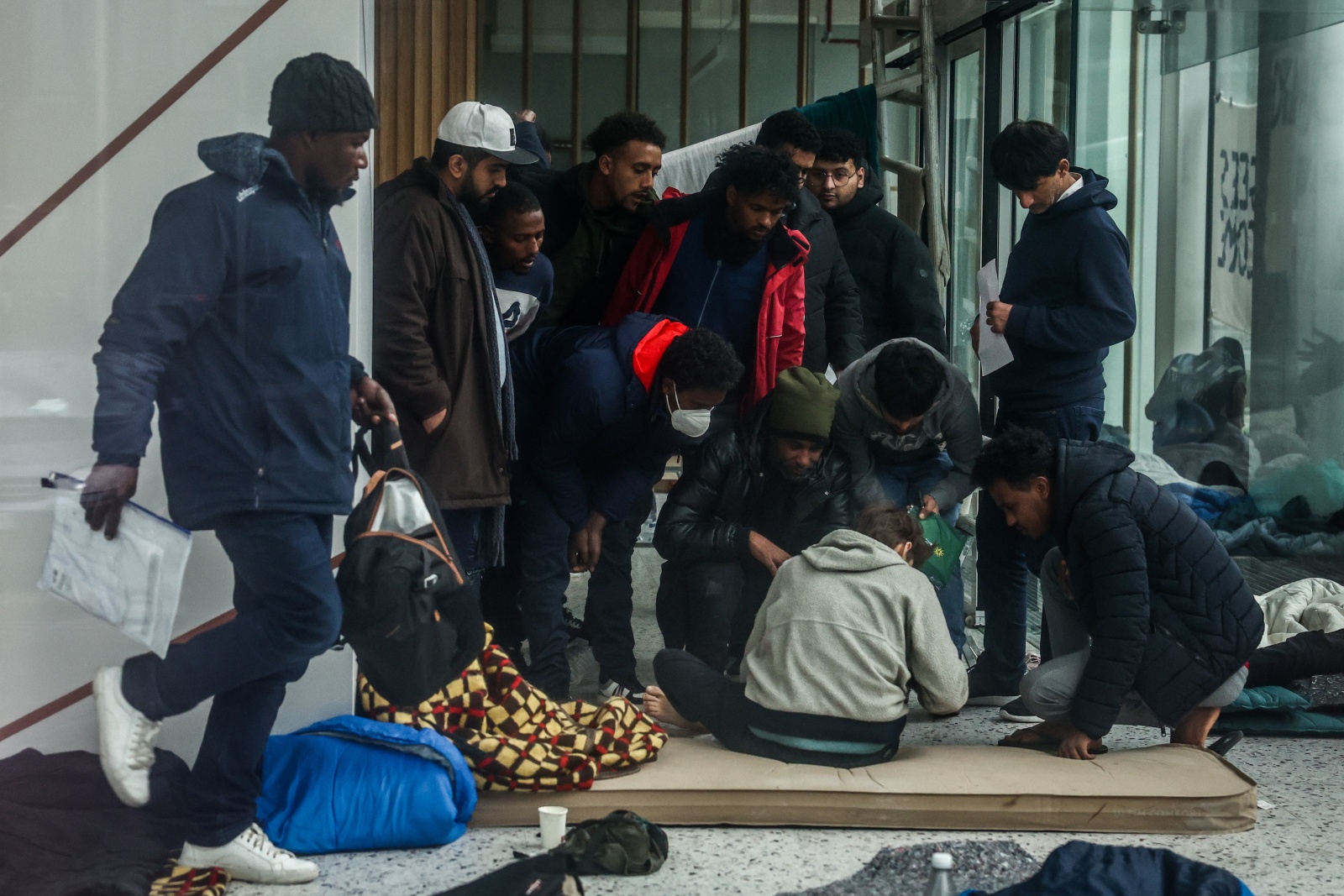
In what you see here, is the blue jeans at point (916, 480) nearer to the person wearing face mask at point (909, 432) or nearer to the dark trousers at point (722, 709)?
the person wearing face mask at point (909, 432)

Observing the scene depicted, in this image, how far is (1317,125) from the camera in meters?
4.96

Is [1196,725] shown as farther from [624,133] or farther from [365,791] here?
[624,133]

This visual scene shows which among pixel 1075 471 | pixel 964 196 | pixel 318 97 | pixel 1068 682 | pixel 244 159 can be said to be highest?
pixel 964 196

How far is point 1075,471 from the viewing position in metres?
3.11

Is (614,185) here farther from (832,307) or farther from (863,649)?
(863,649)

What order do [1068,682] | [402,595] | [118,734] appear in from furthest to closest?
[1068,682]
[402,595]
[118,734]

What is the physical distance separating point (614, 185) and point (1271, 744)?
7.10 feet

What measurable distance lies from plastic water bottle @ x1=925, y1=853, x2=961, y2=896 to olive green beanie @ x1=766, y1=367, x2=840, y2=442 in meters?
1.55

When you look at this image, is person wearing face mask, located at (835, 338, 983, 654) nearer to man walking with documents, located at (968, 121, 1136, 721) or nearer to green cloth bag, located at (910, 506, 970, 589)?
green cloth bag, located at (910, 506, 970, 589)

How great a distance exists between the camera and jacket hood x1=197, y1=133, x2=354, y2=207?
230cm

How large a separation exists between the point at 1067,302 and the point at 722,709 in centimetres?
145

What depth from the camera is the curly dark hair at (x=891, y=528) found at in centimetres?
322

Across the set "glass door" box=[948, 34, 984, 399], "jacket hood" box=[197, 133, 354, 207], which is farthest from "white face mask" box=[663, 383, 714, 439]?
"glass door" box=[948, 34, 984, 399]

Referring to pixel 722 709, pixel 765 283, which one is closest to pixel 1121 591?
pixel 722 709
